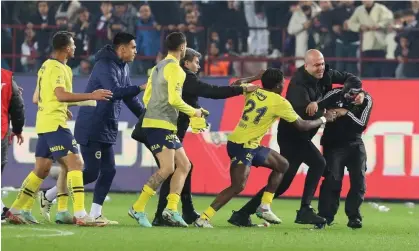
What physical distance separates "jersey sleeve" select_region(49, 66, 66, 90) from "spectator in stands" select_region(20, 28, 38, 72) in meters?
9.37

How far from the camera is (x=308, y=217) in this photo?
14031 mm

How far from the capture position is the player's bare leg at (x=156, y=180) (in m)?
13.4

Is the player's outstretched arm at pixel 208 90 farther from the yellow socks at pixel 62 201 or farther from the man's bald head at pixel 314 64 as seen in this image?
the yellow socks at pixel 62 201

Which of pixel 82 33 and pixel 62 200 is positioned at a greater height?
Result: pixel 82 33

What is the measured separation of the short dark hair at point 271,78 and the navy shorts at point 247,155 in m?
0.74

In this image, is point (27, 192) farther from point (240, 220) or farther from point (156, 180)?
point (240, 220)

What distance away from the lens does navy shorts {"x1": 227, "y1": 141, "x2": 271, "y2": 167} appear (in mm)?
13859

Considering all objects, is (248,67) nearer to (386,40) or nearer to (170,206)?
(386,40)

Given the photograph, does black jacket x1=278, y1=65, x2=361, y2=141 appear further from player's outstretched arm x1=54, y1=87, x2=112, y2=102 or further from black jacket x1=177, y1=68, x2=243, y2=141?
player's outstretched arm x1=54, y1=87, x2=112, y2=102

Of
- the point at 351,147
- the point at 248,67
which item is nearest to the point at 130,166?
the point at 248,67

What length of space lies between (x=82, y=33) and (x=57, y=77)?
30.9 ft

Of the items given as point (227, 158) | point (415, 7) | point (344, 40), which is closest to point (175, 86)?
point (227, 158)

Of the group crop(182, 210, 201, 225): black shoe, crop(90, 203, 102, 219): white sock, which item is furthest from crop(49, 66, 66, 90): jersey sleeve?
crop(182, 210, 201, 225): black shoe

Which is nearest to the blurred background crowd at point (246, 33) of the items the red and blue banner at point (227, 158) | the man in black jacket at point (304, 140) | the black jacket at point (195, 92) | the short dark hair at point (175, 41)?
the red and blue banner at point (227, 158)
